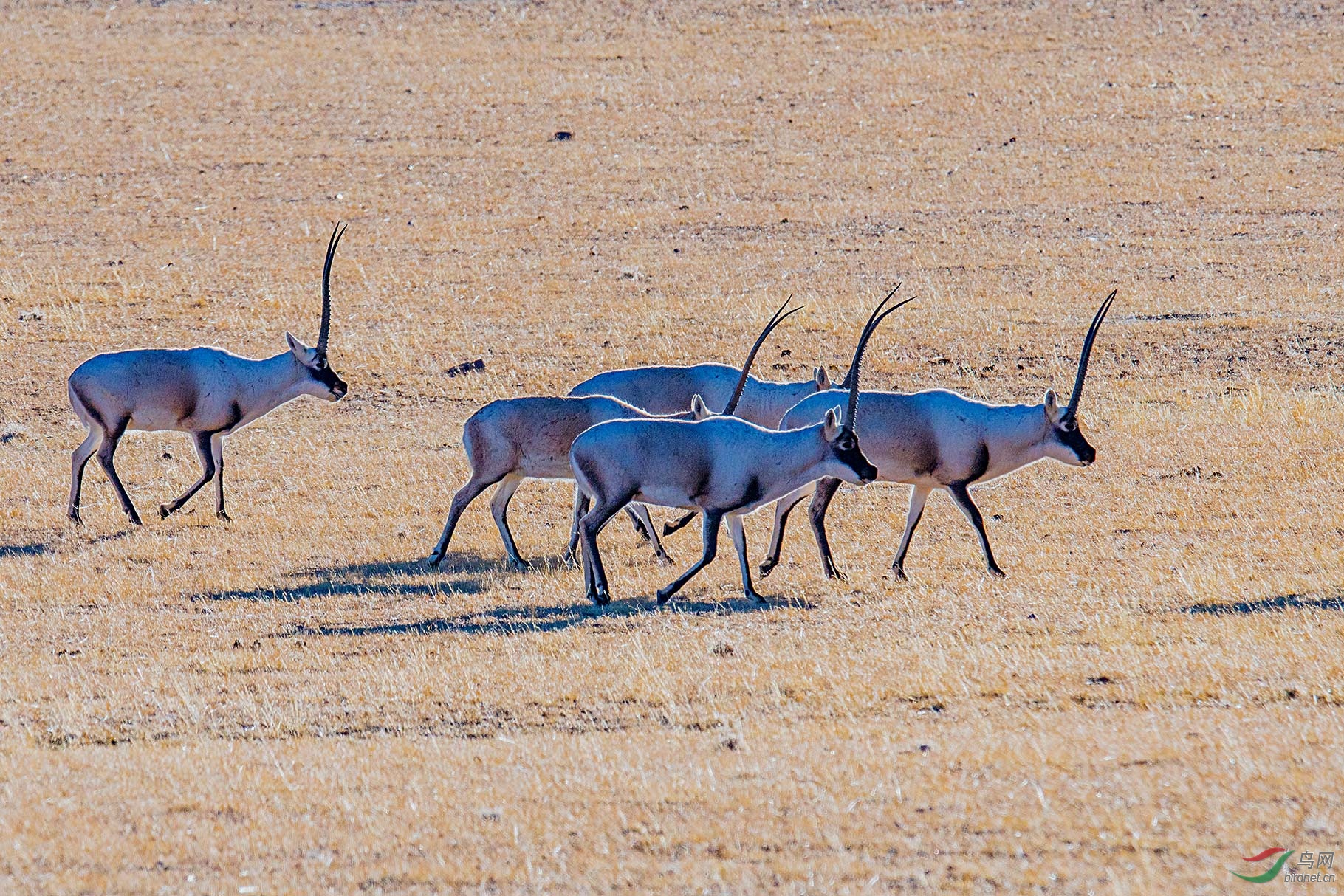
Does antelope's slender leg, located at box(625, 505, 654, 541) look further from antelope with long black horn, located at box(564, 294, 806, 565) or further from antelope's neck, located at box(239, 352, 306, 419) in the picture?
antelope's neck, located at box(239, 352, 306, 419)

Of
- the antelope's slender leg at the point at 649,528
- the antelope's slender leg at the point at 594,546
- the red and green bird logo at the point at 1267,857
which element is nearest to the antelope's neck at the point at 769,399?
the antelope's slender leg at the point at 649,528

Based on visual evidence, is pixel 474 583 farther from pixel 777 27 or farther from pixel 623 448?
pixel 777 27

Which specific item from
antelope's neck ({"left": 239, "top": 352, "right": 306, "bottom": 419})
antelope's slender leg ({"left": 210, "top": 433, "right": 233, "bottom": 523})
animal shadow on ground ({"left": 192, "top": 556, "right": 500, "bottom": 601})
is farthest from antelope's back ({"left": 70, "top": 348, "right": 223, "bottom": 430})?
animal shadow on ground ({"left": 192, "top": 556, "right": 500, "bottom": 601})

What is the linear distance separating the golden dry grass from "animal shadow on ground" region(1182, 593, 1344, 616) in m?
0.10

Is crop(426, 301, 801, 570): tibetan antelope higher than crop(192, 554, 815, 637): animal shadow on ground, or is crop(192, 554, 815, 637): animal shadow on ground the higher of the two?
crop(426, 301, 801, 570): tibetan antelope

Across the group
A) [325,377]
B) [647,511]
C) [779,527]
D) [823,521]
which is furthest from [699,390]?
[325,377]

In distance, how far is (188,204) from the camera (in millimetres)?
36125

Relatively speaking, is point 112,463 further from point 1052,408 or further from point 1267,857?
point 1267,857

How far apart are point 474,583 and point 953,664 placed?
4.78 meters

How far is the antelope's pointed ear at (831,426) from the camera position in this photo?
1407cm

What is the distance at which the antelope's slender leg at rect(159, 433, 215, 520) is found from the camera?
696 inches

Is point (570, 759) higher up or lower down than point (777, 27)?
lower down

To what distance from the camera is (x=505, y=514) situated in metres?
15.8

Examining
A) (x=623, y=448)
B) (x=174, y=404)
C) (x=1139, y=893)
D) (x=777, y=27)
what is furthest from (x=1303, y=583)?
(x=777, y=27)
